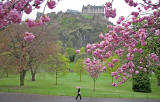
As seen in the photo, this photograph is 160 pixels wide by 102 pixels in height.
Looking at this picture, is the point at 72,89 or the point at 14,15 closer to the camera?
the point at 14,15

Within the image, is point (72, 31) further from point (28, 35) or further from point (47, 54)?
point (28, 35)

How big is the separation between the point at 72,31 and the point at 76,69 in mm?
72298

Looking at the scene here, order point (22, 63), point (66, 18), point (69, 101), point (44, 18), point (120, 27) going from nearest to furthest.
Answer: point (44, 18) < point (120, 27) < point (69, 101) < point (22, 63) < point (66, 18)

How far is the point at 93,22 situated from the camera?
120m

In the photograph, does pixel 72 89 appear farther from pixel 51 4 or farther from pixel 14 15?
pixel 14 15

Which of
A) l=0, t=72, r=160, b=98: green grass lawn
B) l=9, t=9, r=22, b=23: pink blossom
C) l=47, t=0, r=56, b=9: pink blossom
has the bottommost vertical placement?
l=0, t=72, r=160, b=98: green grass lawn

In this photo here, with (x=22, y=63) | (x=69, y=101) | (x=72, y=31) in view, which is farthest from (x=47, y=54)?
(x=72, y=31)

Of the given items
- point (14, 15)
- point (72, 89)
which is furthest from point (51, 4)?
point (72, 89)

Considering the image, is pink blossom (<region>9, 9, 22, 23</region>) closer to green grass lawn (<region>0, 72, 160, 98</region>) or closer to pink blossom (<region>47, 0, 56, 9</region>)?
pink blossom (<region>47, 0, 56, 9</region>)

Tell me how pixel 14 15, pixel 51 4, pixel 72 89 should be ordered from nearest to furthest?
pixel 14 15 → pixel 51 4 → pixel 72 89

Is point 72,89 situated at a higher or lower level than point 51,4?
lower

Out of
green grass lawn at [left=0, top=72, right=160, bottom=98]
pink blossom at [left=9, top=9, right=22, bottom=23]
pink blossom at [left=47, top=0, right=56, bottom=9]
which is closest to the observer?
pink blossom at [left=9, top=9, right=22, bottom=23]

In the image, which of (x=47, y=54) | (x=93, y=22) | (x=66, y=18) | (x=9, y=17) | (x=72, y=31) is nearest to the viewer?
(x=9, y=17)

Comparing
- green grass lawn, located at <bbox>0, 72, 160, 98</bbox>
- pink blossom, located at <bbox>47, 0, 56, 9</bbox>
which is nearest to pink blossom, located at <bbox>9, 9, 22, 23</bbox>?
pink blossom, located at <bbox>47, 0, 56, 9</bbox>
